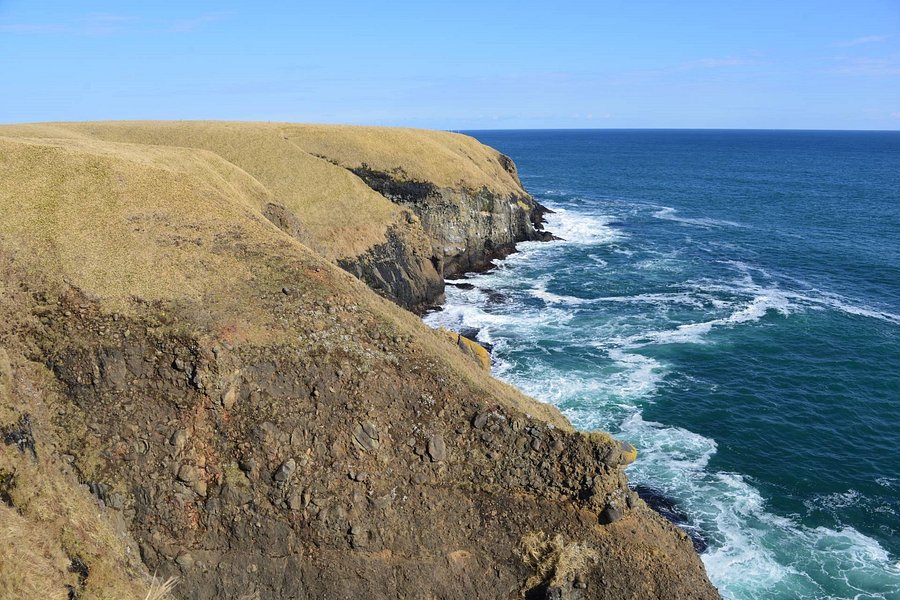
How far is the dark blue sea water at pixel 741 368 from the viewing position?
34094 mm

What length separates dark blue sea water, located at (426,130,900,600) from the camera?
1342 inches

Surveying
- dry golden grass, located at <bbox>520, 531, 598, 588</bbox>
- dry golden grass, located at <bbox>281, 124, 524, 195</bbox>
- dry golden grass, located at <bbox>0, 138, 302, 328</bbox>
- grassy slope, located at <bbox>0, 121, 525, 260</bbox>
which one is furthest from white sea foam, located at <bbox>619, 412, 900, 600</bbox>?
dry golden grass, located at <bbox>281, 124, 524, 195</bbox>

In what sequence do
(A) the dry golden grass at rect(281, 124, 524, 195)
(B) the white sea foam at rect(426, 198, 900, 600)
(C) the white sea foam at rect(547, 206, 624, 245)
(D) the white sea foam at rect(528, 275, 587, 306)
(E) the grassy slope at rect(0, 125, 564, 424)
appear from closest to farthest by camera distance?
(B) the white sea foam at rect(426, 198, 900, 600) → (E) the grassy slope at rect(0, 125, 564, 424) → (D) the white sea foam at rect(528, 275, 587, 306) → (A) the dry golden grass at rect(281, 124, 524, 195) → (C) the white sea foam at rect(547, 206, 624, 245)

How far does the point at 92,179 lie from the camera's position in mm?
40031

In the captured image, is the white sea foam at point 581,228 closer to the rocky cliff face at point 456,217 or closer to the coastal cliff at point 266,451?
the rocky cliff face at point 456,217

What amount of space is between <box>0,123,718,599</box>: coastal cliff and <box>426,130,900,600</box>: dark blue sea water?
29.6 feet

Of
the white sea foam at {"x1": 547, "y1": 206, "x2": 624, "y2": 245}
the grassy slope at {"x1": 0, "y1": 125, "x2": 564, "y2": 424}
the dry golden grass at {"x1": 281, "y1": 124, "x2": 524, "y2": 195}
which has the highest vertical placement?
the dry golden grass at {"x1": 281, "y1": 124, "x2": 524, "y2": 195}

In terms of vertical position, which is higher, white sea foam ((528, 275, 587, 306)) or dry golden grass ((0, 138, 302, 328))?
dry golden grass ((0, 138, 302, 328))

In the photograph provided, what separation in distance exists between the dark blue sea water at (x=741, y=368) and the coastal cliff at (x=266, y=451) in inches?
355

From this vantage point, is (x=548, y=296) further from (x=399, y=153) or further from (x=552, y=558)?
(x=552, y=558)

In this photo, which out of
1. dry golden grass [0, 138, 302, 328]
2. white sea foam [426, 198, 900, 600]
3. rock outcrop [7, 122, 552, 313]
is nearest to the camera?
white sea foam [426, 198, 900, 600]

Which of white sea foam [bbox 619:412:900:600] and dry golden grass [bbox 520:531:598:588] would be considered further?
white sea foam [bbox 619:412:900:600]

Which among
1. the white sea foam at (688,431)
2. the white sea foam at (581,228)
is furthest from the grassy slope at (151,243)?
the white sea foam at (581,228)

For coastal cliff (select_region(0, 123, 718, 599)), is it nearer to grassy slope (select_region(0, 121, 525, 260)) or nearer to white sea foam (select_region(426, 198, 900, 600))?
white sea foam (select_region(426, 198, 900, 600))
